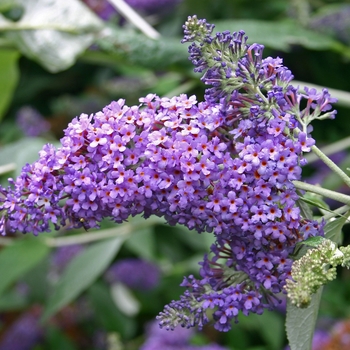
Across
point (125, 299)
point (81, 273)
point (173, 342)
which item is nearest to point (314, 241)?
point (173, 342)

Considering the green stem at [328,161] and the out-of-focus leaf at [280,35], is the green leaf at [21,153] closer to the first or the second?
the out-of-focus leaf at [280,35]

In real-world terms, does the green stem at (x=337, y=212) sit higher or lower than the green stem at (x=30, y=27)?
lower

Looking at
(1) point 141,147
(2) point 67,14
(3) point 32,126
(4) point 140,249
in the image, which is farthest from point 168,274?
(1) point 141,147

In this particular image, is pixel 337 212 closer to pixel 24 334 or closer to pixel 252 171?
pixel 252 171

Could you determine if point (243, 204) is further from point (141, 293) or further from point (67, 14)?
point (141, 293)

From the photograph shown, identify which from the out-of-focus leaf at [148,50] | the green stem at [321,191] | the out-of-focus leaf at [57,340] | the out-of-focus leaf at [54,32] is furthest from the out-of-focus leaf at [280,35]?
the out-of-focus leaf at [57,340]

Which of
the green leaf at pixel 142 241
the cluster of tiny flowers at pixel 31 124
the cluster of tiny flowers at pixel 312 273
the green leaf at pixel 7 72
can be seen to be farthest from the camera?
the cluster of tiny flowers at pixel 31 124
